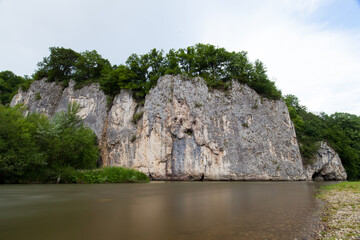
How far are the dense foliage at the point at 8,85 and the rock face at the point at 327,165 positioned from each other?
56816 mm

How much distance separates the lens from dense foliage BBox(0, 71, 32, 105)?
1747 inches

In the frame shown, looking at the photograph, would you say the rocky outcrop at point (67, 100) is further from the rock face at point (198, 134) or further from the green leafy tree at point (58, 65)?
the green leafy tree at point (58, 65)

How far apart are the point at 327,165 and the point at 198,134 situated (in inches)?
869

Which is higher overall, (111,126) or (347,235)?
(111,126)

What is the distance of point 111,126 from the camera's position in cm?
3117

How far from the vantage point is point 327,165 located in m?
31.8

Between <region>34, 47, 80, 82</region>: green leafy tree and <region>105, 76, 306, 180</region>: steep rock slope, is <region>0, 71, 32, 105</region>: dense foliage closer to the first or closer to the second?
<region>34, 47, 80, 82</region>: green leafy tree

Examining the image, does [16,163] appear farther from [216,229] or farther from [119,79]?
[119,79]

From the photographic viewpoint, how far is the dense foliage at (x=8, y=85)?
146 ft

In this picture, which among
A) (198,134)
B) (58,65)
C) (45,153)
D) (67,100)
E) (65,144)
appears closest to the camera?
(45,153)

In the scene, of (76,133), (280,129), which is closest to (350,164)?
(280,129)

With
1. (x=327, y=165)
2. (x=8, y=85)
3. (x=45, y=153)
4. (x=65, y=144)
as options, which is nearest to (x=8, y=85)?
(x=8, y=85)

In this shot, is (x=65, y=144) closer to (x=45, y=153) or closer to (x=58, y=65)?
(x=45, y=153)

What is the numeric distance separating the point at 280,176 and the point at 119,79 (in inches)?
1071
